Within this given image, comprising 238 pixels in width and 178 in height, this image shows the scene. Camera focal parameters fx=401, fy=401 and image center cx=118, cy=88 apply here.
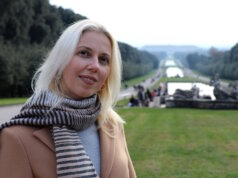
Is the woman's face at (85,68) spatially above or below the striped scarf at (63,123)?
above

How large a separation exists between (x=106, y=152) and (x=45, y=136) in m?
0.37

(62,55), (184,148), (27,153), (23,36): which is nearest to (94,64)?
(62,55)

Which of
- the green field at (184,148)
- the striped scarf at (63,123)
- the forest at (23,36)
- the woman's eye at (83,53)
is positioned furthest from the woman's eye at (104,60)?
the forest at (23,36)

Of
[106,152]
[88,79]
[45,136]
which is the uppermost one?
[88,79]

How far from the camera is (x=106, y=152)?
2.16 meters

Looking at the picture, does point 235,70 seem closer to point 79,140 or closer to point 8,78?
point 8,78

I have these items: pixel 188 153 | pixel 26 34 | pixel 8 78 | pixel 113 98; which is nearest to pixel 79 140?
pixel 113 98

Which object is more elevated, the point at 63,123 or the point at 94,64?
the point at 94,64

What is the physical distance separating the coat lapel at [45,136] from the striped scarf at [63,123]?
3cm

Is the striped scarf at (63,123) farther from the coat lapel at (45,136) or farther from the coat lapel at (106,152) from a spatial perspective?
the coat lapel at (106,152)

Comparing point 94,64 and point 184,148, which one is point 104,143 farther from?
point 184,148

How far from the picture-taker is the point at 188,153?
30.1 feet

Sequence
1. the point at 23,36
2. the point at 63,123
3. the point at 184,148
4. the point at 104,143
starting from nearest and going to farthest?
1. the point at 63,123
2. the point at 104,143
3. the point at 184,148
4. the point at 23,36

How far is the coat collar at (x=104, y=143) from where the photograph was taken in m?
1.94
